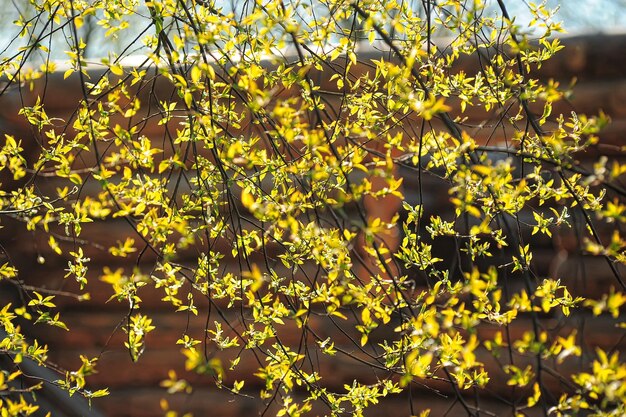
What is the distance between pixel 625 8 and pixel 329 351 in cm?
614

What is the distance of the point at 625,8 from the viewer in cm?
712

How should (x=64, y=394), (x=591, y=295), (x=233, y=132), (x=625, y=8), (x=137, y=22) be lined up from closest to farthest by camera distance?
(x=591, y=295)
(x=233, y=132)
(x=64, y=394)
(x=625, y=8)
(x=137, y=22)

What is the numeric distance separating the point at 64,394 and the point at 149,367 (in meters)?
0.42

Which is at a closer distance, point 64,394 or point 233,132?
point 233,132

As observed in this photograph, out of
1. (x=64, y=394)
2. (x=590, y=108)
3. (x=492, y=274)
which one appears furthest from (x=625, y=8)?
(x=492, y=274)

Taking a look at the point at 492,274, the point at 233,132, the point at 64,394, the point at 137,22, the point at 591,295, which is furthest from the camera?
the point at 137,22

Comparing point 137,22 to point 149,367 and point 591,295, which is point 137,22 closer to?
point 149,367

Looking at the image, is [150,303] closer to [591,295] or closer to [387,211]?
[387,211]

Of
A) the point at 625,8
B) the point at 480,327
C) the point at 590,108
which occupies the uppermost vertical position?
the point at 625,8

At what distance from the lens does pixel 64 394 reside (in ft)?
12.2

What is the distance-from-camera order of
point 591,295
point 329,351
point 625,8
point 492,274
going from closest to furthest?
point 492,274, point 329,351, point 591,295, point 625,8

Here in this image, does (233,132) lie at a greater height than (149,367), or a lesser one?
greater

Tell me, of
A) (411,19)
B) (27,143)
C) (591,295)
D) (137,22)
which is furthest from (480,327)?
(137,22)

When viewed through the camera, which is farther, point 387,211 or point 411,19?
point 387,211
